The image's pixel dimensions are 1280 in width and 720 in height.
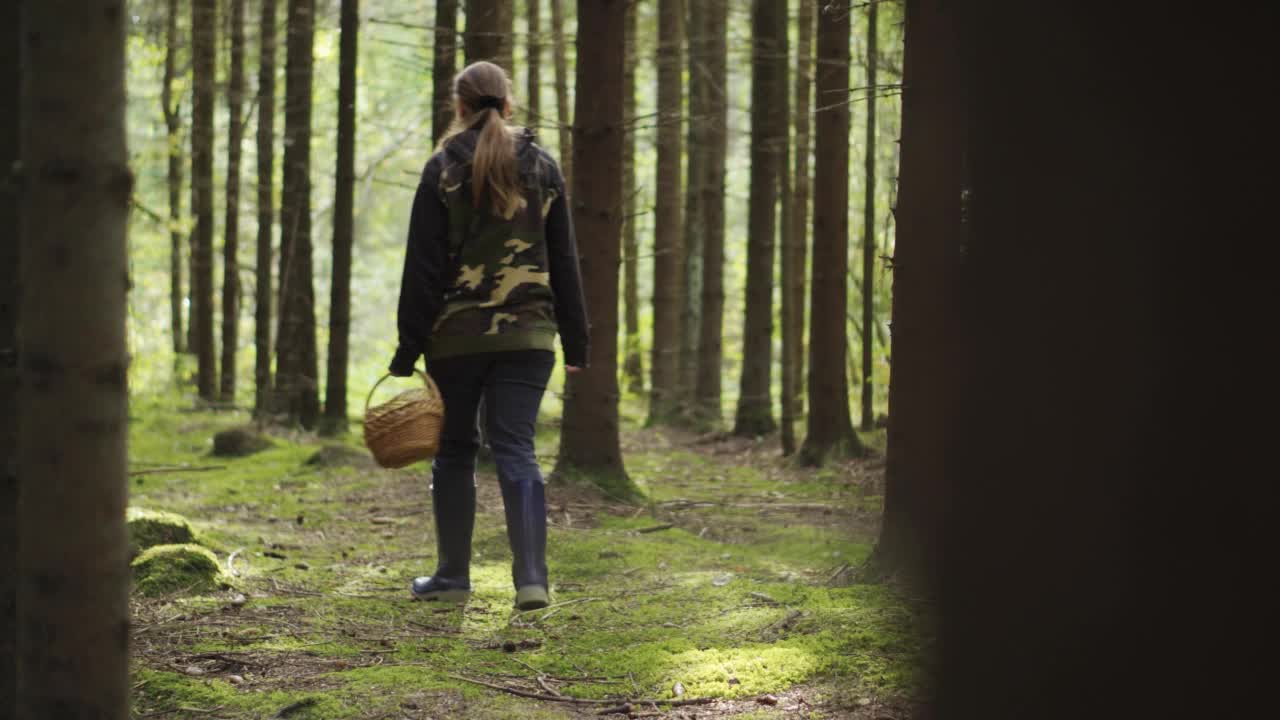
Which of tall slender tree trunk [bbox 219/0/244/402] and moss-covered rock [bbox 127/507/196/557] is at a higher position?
tall slender tree trunk [bbox 219/0/244/402]

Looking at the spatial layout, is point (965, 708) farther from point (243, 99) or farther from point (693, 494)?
point (243, 99)

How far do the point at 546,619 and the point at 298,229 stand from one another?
29.1 ft

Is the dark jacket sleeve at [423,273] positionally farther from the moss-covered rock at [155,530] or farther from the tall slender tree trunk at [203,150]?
the tall slender tree trunk at [203,150]

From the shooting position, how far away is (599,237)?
7.82 m

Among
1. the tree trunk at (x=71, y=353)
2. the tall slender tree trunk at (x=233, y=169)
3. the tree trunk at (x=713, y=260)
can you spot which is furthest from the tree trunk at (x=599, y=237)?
the tall slender tree trunk at (x=233, y=169)

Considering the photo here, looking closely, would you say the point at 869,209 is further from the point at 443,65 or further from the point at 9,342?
the point at 9,342

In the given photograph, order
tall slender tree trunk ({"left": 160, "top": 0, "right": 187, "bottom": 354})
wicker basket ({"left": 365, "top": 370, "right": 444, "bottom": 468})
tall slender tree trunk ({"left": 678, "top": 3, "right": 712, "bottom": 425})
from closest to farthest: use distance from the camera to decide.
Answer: wicker basket ({"left": 365, "top": 370, "right": 444, "bottom": 468})
tall slender tree trunk ({"left": 678, "top": 3, "right": 712, "bottom": 425})
tall slender tree trunk ({"left": 160, "top": 0, "right": 187, "bottom": 354})

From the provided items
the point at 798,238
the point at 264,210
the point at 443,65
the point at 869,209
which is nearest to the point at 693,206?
the point at 798,238

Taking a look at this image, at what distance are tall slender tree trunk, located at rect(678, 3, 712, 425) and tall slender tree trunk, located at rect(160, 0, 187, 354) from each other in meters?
6.45

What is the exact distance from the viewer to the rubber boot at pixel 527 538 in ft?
15.9

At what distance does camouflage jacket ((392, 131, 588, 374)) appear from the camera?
4797 mm

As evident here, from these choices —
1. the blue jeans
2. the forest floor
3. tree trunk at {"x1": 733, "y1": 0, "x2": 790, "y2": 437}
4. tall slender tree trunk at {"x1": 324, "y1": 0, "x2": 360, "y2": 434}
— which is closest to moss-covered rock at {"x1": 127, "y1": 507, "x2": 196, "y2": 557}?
the forest floor

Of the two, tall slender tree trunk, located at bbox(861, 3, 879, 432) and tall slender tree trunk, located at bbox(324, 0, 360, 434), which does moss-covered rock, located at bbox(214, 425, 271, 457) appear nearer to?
tall slender tree trunk, located at bbox(324, 0, 360, 434)

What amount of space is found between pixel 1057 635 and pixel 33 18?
6.77ft
